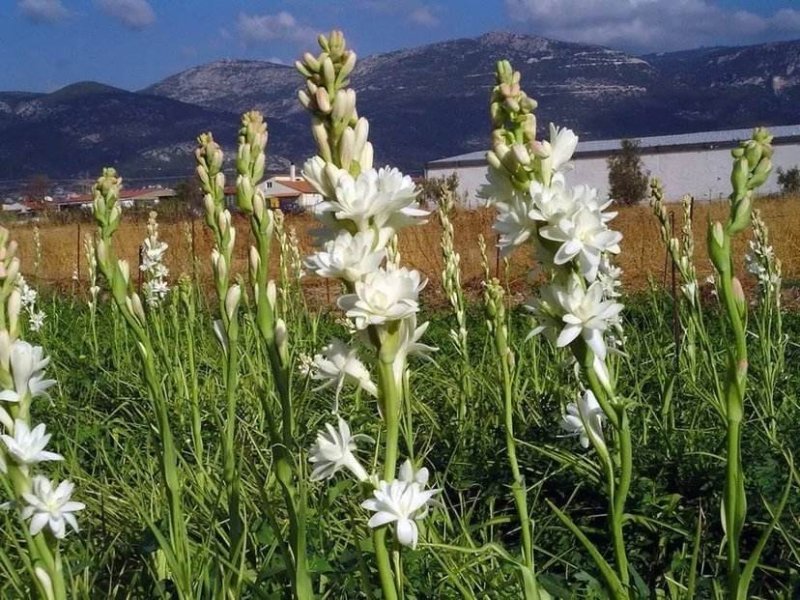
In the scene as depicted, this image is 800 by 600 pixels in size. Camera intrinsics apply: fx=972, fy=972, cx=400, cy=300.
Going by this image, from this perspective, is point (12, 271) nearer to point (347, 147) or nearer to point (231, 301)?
point (231, 301)

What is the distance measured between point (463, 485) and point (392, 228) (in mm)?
2358

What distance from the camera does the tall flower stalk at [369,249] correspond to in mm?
1252

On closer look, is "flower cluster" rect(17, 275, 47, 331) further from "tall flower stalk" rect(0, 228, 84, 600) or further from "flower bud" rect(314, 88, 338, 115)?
"flower bud" rect(314, 88, 338, 115)

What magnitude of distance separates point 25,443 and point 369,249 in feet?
2.23

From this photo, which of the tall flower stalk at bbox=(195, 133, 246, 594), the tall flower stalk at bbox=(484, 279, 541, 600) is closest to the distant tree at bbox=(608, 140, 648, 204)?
the tall flower stalk at bbox=(484, 279, 541, 600)

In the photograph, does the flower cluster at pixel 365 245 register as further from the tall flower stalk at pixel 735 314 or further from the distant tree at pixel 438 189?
the tall flower stalk at pixel 735 314

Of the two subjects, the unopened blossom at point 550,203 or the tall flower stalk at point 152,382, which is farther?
the tall flower stalk at point 152,382

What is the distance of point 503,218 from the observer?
1.43 m

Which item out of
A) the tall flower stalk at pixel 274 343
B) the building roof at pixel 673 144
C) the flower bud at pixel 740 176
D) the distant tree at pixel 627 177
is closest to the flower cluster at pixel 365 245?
the tall flower stalk at pixel 274 343

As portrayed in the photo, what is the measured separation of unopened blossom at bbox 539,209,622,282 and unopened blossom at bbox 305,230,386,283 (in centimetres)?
26

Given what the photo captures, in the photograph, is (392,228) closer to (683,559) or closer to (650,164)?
(683,559)

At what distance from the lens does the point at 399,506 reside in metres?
1.30

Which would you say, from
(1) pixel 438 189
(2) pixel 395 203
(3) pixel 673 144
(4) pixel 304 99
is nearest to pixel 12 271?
(4) pixel 304 99

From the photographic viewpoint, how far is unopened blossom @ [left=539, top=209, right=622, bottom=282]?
1.35 meters
